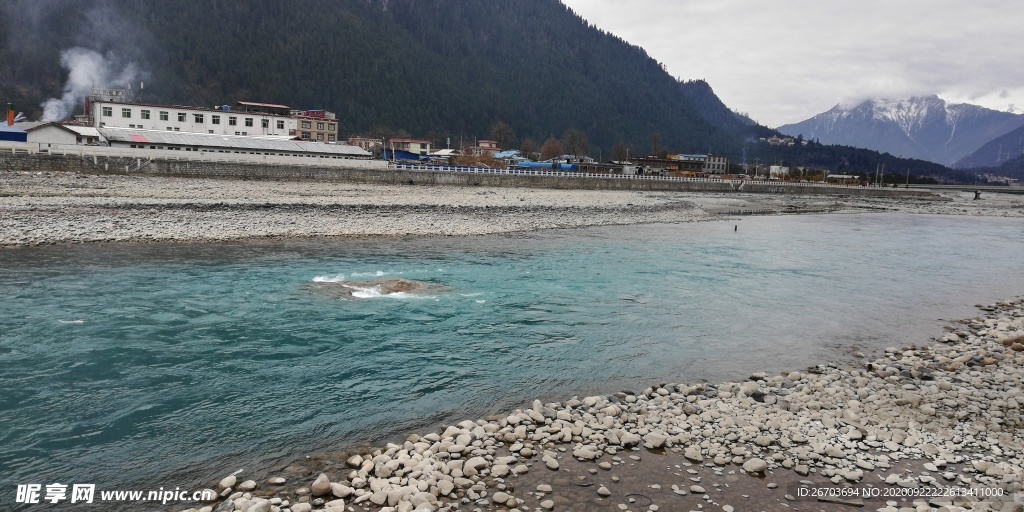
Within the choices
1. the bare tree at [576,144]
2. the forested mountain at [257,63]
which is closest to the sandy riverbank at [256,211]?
the forested mountain at [257,63]

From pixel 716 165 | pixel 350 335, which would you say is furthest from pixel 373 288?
pixel 716 165

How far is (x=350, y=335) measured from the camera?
11836 mm

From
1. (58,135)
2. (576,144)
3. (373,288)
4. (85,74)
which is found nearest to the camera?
(373,288)

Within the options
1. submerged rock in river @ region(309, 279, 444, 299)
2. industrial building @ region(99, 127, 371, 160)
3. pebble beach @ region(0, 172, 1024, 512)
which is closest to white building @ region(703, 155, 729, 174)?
industrial building @ region(99, 127, 371, 160)

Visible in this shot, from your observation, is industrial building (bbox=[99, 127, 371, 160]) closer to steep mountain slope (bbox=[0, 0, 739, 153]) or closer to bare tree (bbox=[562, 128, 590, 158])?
steep mountain slope (bbox=[0, 0, 739, 153])

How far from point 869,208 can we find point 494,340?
73.7 m

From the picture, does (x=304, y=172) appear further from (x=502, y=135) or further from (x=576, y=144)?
(x=576, y=144)

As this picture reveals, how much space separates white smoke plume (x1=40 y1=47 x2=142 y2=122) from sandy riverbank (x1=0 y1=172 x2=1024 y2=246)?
105m

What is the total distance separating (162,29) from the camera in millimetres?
152875

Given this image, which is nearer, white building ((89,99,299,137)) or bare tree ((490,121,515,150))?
white building ((89,99,299,137))

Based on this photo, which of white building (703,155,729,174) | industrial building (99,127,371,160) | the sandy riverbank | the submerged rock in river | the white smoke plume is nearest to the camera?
the submerged rock in river

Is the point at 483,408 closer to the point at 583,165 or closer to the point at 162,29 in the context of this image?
the point at 583,165

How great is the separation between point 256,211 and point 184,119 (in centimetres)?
4050

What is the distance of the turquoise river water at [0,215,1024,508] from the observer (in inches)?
294
